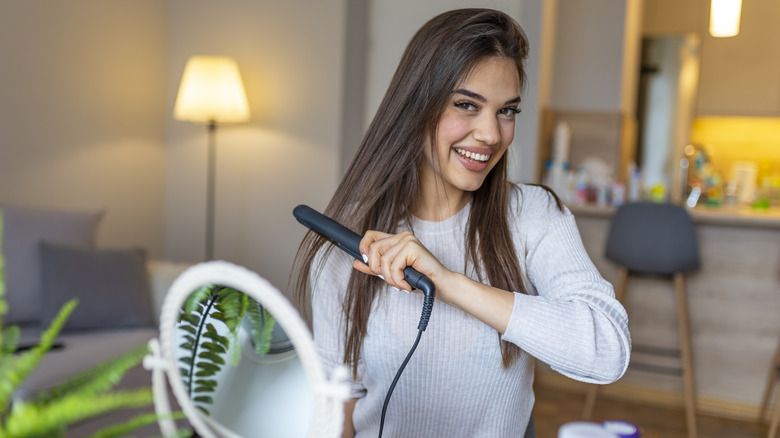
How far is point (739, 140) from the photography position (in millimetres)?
5055

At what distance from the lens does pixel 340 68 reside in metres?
3.63

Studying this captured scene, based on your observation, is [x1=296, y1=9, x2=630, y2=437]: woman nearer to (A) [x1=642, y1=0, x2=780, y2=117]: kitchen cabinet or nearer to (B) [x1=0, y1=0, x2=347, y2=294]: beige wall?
(B) [x1=0, y1=0, x2=347, y2=294]: beige wall

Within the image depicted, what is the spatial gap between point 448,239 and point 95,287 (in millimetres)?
1930

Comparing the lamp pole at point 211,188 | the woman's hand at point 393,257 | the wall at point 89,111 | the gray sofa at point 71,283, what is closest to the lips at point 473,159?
the woman's hand at point 393,257

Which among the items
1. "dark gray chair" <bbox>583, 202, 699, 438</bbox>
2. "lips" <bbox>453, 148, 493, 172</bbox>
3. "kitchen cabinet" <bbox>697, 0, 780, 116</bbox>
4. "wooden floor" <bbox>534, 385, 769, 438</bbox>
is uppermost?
"kitchen cabinet" <bbox>697, 0, 780, 116</bbox>

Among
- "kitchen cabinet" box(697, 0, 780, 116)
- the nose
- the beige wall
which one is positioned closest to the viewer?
the nose

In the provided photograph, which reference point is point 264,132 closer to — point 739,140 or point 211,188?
point 211,188

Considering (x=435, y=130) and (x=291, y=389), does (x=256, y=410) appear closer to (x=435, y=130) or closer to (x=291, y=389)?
(x=291, y=389)

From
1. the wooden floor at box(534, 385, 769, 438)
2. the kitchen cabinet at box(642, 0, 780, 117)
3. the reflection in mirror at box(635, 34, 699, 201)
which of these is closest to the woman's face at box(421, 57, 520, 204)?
the wooden floor at box(534, 385, 769, 438)

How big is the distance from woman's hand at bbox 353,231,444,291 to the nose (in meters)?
0.23

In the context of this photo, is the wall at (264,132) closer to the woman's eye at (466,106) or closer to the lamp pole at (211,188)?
the lamp pole at (211,188)

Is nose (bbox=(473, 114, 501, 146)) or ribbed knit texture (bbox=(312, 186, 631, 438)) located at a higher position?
nose (bbox=(473, 114, 501, 146))

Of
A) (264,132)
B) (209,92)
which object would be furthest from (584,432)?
(264,132)

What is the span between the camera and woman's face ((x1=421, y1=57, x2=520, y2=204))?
3.30 feet
